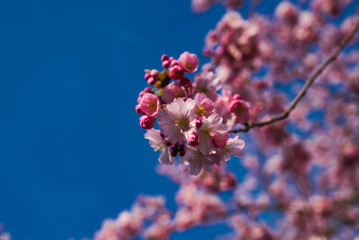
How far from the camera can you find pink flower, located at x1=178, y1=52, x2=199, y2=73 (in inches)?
65.9

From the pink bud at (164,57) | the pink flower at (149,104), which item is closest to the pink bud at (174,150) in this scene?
the pink flower at (149,104)

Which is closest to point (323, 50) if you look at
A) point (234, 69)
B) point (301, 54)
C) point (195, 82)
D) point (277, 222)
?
point (301, 54)

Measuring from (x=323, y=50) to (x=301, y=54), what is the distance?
1968mm

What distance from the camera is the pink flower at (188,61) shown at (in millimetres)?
1674

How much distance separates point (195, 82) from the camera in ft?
5.80

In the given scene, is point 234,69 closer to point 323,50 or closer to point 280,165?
point 280,165

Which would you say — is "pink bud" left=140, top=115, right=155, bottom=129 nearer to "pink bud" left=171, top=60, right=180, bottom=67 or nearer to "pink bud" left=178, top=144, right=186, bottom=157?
"pink bud" left=178, top=144, right=186, bottom=157

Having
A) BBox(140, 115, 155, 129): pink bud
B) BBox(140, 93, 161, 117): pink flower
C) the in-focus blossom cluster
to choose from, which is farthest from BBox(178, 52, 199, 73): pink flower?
BBox(140, 115, 155, 129): pink bud

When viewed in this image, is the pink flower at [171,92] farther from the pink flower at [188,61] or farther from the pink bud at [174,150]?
the pink bud at [174,150]

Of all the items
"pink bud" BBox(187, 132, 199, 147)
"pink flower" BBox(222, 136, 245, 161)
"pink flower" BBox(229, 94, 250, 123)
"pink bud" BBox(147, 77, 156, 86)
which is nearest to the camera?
"pink bud" BBox(187, 132, 199, 147)

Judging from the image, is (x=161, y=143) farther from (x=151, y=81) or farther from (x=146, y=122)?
(x=151, y=81)

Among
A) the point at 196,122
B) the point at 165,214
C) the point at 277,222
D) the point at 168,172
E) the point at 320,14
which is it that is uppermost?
the point at 320,14

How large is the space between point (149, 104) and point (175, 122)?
0.19 meters

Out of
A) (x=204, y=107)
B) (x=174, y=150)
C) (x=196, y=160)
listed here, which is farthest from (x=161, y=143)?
(x=204, y=107)
